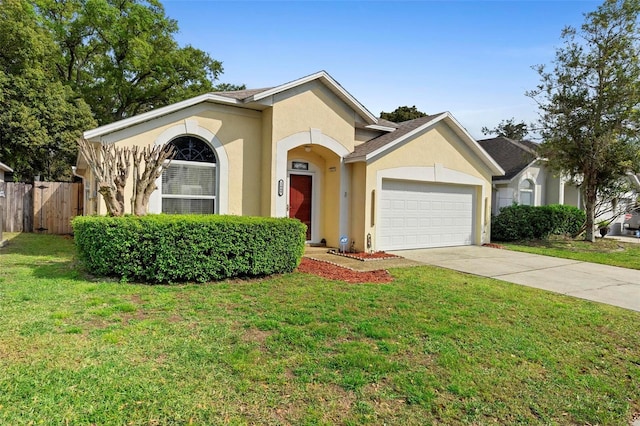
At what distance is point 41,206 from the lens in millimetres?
15906

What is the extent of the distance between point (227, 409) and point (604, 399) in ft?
11.3

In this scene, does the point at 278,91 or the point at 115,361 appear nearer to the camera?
the point at 115,361

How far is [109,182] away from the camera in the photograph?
8.05 m

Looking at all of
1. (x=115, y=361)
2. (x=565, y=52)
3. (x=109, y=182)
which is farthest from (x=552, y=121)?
(x=115, y=361)

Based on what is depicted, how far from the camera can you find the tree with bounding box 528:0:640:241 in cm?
1449

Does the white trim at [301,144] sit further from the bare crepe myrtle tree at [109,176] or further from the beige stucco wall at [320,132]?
the bare crepe myrtle tree at [109,176]

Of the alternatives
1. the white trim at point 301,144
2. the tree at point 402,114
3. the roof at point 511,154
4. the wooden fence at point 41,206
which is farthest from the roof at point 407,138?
the tree at point 402,114

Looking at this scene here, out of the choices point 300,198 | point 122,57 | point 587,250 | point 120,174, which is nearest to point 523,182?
point 587,250

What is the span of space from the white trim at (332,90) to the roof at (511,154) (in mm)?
9812

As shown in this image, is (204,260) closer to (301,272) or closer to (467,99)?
(301,272)

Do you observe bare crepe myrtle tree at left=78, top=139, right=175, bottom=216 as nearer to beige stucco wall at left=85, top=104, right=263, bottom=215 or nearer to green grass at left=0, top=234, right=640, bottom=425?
beige stucco wall at left=85, top=104, right=263, bottom=215

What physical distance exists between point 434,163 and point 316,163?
13.8ft

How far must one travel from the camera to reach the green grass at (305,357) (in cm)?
315

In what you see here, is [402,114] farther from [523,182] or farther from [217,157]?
[217,157]
